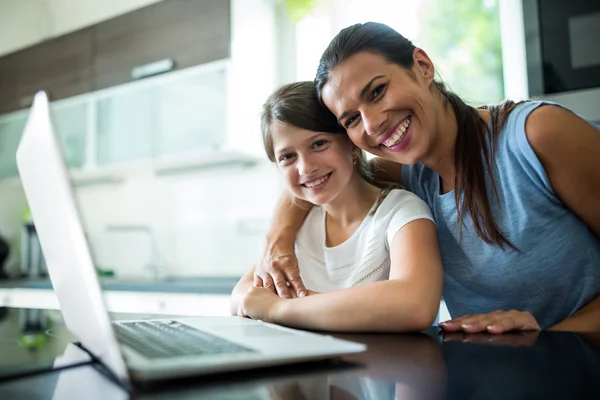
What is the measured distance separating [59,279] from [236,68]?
2.03m

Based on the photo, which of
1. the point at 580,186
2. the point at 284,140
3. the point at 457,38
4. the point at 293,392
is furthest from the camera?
the point at 457,38

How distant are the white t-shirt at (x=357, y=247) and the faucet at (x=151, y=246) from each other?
2.02 m

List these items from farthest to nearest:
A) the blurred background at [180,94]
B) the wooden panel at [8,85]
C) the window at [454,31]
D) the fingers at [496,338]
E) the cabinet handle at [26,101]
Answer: the wooden panel at [8,85] < the cabinet handle at [26,101] < the blurred background at [180,94] < the window at [454,31] < the fingers at [496,338]

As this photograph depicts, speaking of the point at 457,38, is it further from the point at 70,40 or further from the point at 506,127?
the point at 70,40

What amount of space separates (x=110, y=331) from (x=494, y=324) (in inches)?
20.9

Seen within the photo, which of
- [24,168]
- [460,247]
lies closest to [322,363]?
[24,168]

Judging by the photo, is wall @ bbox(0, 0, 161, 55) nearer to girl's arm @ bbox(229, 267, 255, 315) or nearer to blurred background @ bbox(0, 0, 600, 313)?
blurred background @ bbox(0, 0, 600, 313)

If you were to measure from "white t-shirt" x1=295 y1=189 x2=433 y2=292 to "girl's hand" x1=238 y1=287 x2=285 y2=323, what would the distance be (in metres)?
0.32

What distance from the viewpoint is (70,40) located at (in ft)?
10.6

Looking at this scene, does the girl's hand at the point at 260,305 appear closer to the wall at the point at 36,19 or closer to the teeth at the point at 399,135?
the teeth at the point at 399,135

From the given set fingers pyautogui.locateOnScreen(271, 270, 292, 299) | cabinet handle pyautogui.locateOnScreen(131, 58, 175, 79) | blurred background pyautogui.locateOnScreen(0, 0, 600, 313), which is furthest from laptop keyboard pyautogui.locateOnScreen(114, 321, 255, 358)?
cabinet handle pyautogui.locateOnScreen(131, 58, 175, 79)

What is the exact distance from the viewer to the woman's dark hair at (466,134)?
102 centimetres

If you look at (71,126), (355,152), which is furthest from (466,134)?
(71,126)

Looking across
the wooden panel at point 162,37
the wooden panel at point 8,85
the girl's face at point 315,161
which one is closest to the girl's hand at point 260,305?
the girl's face at point 315,161
